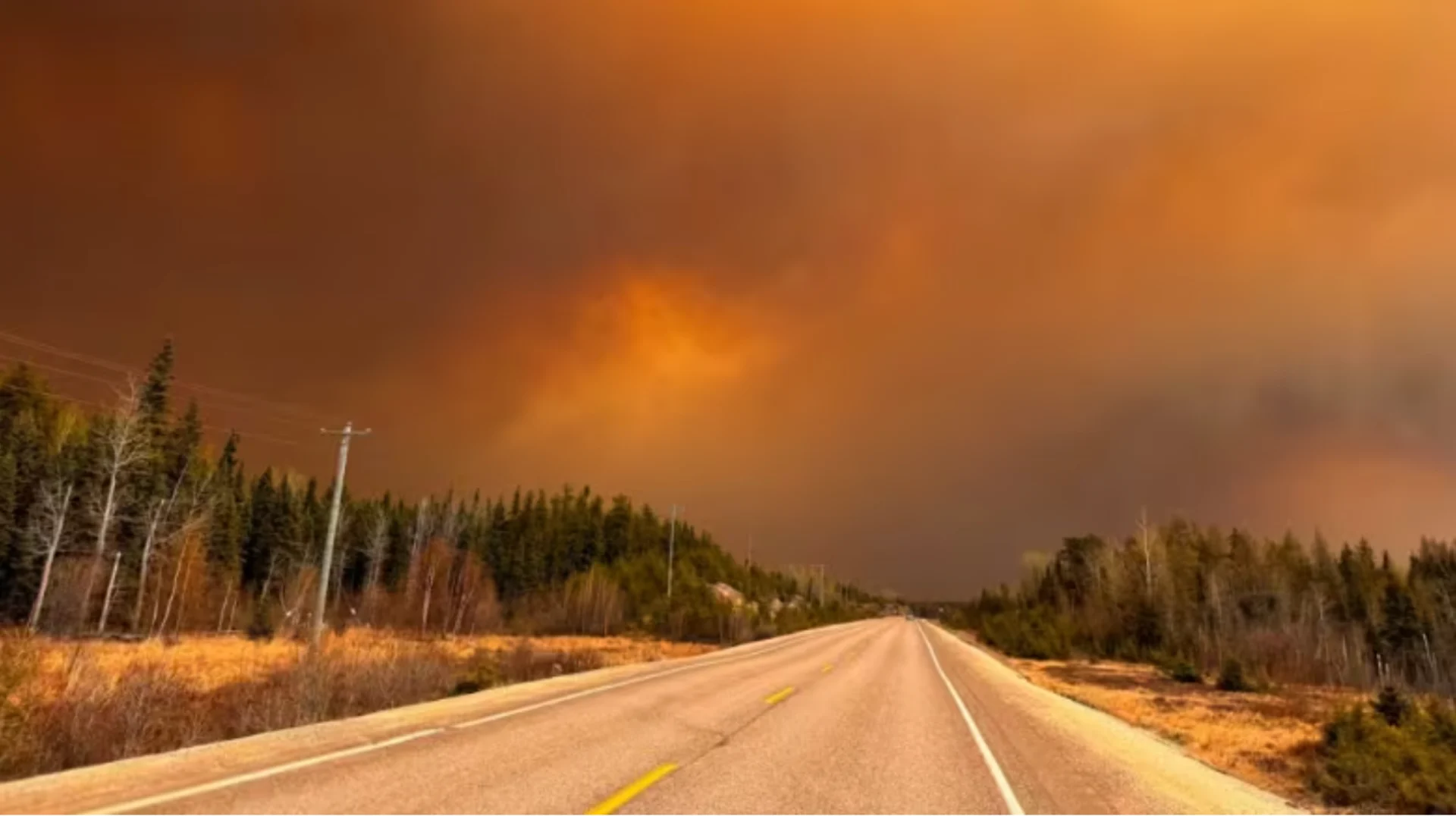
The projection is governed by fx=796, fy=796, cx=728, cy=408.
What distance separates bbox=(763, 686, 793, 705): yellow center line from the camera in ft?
58.2

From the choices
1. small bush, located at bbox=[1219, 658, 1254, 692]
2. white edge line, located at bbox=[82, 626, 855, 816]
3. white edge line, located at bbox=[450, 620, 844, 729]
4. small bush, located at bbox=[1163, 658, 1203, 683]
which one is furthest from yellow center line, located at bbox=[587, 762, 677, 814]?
small bush, located at bbox=[1163, 658, 1203, 683]

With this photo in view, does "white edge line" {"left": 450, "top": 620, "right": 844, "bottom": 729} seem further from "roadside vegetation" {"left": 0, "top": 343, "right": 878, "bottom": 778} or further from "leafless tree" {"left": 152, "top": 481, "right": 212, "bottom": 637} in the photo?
"leafless tree" {"left": 152, "top": 481, "right": 212, "bottom": 637}

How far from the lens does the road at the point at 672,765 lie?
24.4 feet

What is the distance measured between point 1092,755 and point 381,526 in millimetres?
91369

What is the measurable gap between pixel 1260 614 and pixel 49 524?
372 feet

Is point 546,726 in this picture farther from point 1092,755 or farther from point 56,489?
point 56,489

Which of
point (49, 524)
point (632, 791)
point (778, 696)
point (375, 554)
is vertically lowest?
point (778, 696)

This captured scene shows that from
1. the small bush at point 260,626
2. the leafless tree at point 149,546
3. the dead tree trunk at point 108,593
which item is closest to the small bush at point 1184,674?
the small bush at point 260,626

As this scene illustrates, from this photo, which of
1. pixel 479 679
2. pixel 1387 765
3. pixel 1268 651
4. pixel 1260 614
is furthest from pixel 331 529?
pixel 1260 614

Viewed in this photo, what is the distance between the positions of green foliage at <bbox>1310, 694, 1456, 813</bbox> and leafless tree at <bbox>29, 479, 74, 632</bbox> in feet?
196

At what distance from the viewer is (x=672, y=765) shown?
31.4ft

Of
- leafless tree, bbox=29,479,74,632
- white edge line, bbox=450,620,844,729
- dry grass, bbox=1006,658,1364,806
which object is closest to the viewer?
white edge line, bbox=450,620,844,729

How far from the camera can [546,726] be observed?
1220 centimetres

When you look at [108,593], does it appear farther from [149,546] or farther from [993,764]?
[993,764]
